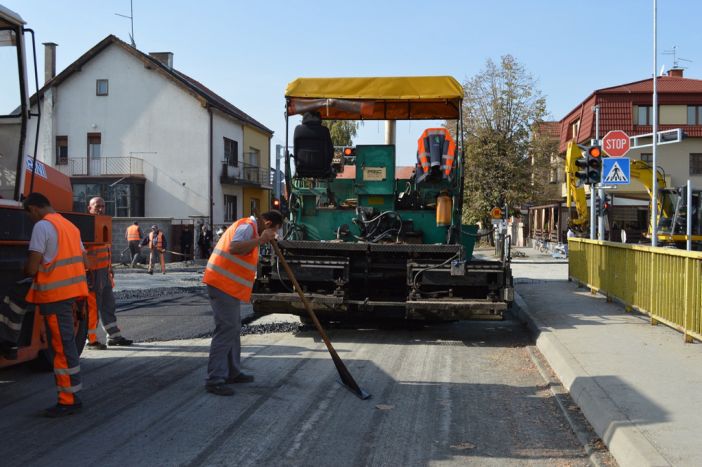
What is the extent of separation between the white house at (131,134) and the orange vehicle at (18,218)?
27.1 metres

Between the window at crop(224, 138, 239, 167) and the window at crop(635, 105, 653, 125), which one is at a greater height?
the window at crop(635, 105, 653, 125)

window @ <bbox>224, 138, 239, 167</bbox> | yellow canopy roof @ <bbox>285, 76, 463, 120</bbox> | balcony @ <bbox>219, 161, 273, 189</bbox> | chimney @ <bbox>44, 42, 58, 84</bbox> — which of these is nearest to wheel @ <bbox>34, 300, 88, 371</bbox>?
yellow canopy roof @ <bbox>285, 76, 463, 120</bbox>

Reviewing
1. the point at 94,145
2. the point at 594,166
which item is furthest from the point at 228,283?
the point at 94,145

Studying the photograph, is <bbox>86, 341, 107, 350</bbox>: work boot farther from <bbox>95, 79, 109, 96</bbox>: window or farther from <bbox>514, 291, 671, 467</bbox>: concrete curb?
<bbox>95, 79, 109, 96</bbox>: window

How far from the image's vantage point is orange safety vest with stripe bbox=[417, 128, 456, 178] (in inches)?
375

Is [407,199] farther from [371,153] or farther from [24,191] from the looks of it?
[24,191]

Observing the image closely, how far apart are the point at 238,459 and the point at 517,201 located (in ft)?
102

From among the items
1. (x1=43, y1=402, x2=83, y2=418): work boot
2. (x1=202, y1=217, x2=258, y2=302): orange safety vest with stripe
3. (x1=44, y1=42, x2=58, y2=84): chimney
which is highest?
(x1=44, y1=42, x2=58, y2=84): chimney

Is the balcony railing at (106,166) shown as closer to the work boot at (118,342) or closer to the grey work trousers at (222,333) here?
the work boot at (118,342)

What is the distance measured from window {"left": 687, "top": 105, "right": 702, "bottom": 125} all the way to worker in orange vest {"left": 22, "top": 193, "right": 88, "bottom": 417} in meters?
39.2

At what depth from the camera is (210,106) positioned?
3359 cm

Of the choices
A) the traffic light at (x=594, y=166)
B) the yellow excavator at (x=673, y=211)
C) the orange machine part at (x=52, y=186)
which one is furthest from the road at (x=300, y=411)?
the yellow excavator at (x=673, y=211)

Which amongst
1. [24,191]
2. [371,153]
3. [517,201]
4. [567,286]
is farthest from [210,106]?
[24,191]

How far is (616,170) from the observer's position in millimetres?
14648
